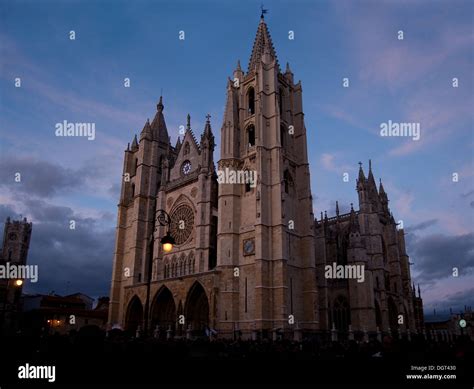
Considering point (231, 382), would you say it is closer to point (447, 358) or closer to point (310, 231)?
point (447, 358)

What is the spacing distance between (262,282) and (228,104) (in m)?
18.2

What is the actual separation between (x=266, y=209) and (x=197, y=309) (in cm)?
1105

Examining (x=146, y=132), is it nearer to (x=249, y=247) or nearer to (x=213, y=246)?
(x=213, y=246)

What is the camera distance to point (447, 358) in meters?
7.99

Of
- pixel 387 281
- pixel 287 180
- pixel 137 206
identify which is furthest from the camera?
pixel 387 281

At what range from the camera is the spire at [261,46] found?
3944cm

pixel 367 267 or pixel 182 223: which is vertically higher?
pixel 182 223

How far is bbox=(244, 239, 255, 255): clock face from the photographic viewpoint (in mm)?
31797

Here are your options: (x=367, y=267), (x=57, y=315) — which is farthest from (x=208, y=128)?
(x=57, y=315)

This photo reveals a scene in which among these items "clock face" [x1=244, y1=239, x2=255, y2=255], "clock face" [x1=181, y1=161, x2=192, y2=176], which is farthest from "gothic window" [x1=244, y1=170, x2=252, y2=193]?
"clock face" [x1=181, y1=161, x2=192, y2=176]

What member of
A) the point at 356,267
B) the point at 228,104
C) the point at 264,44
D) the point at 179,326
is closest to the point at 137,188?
the point at 228,104

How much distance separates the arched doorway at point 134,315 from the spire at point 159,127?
20161 millimetres

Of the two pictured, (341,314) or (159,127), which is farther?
(159,127)

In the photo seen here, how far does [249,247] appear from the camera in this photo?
3212 centimetres
